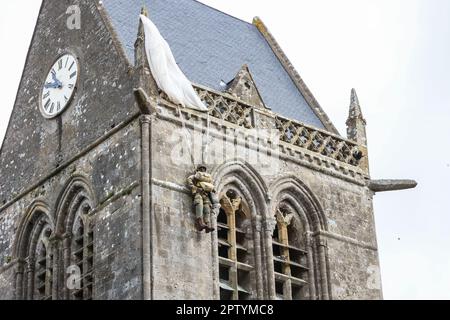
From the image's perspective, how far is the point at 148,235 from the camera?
141 ft

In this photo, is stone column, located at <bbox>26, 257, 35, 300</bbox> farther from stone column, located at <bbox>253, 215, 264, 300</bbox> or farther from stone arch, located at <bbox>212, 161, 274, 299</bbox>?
stone column, located at <bbox>253, 215, 264, 300</bbox>

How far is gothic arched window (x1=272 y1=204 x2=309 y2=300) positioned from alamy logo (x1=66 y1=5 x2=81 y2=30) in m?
6.35

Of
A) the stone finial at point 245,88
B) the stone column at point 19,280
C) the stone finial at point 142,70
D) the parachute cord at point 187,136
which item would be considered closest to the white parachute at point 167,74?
the stone finial at point 142,70

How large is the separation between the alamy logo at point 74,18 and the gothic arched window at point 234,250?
5.64 meters

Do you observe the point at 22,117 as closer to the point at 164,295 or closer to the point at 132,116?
the point at 132,116

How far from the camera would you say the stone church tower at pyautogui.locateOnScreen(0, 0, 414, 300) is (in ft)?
144

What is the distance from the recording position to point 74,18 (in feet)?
158

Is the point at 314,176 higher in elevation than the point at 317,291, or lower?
higher

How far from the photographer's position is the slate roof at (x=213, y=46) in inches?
1886

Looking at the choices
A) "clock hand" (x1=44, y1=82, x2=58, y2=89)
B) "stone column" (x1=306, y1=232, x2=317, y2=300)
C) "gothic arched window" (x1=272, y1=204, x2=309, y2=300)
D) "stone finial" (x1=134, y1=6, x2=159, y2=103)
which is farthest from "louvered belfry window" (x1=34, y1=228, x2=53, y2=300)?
"stone column" (x1=306, y1=232, x2=317, y2=300)

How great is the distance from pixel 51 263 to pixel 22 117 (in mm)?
4515

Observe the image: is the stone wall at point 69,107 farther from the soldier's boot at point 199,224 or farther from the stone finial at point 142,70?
the soldier's boot at point 199,224
